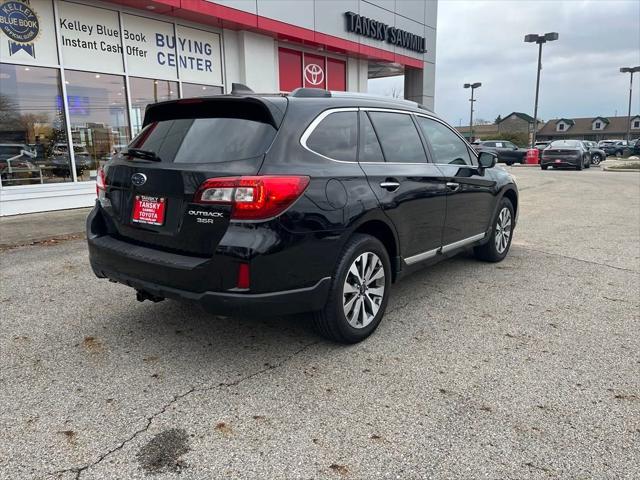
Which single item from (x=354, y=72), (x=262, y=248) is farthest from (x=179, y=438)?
(x=354, y=72)

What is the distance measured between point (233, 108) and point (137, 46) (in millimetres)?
8905

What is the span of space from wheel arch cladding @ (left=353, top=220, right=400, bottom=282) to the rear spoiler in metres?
0.99

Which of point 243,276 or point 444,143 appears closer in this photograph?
point 243,276

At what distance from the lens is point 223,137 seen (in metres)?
3.19

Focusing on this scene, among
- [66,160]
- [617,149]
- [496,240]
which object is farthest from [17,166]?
[617,149]

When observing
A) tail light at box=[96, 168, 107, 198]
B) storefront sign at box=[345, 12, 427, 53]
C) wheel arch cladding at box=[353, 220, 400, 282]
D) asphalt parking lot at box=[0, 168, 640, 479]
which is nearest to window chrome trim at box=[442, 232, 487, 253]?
asphalt parking lot at box=[0, 168, 640, 479]

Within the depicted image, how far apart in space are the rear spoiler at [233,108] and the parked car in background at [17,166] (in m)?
7.51

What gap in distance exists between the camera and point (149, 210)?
Result: 3.25m

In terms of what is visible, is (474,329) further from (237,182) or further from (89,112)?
(89,112)

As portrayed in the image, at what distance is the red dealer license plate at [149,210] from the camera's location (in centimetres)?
318

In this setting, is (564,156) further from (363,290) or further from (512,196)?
(363,290)

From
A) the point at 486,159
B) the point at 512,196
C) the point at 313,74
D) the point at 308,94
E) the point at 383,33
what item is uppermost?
the point at 383,33

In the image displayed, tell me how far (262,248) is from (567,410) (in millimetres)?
1955

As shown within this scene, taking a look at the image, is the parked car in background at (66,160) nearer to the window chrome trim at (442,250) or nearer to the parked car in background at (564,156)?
the window chrome trim at (442,250)
